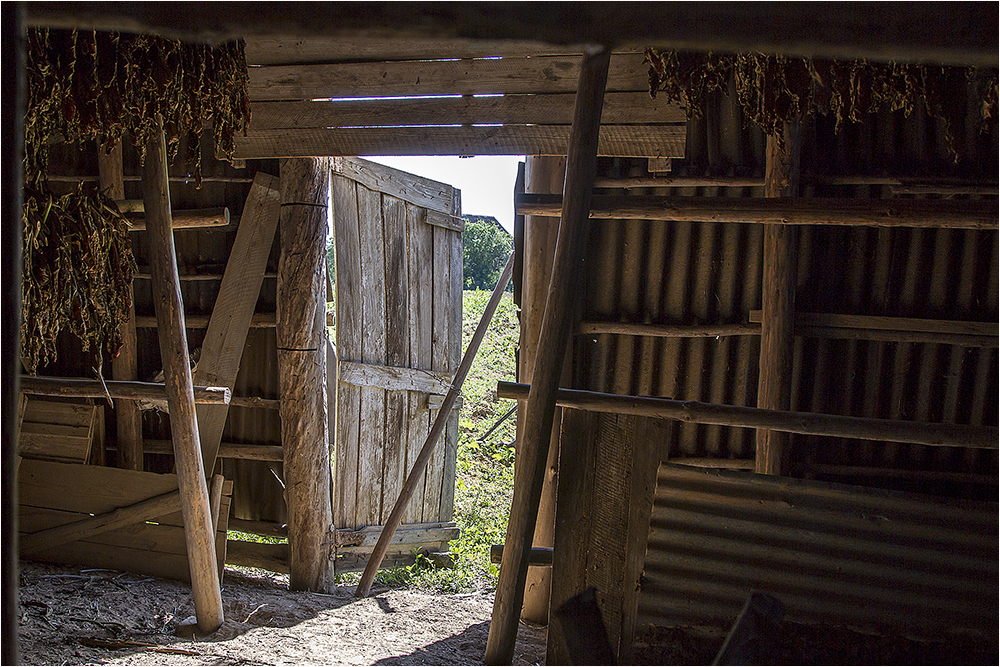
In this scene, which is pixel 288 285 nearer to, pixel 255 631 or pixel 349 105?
pixel 349 105

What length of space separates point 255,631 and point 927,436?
11.8 ft

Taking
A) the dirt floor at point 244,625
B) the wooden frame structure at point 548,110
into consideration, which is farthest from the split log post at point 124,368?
the dirt floor at point 244,625

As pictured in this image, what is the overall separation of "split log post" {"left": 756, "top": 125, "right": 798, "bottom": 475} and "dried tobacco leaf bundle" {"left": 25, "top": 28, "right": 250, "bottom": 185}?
269 cm

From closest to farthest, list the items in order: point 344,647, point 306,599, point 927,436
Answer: point 927,436 < point 344,647 < point 306,599

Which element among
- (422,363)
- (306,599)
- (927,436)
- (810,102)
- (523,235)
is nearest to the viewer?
(927,436)

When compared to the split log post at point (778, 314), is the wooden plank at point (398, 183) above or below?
above

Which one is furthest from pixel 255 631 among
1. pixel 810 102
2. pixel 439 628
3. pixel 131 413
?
pixel 810 102

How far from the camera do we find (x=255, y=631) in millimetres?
3998

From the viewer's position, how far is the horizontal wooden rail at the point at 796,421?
7.77ft

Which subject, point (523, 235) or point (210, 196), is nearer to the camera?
point (523, 235)

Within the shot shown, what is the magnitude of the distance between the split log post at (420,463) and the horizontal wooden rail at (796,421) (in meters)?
2.84

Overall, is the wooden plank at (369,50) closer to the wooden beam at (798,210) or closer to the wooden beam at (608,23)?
the wooden beam at (798,210)

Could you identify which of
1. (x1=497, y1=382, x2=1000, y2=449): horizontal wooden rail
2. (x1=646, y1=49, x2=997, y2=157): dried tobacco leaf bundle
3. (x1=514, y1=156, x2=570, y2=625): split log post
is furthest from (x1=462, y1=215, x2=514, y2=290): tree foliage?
(x1=497, y1=382, x2=1000, y2=449): horizontal wooden rail

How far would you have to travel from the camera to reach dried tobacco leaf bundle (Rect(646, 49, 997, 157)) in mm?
2625
